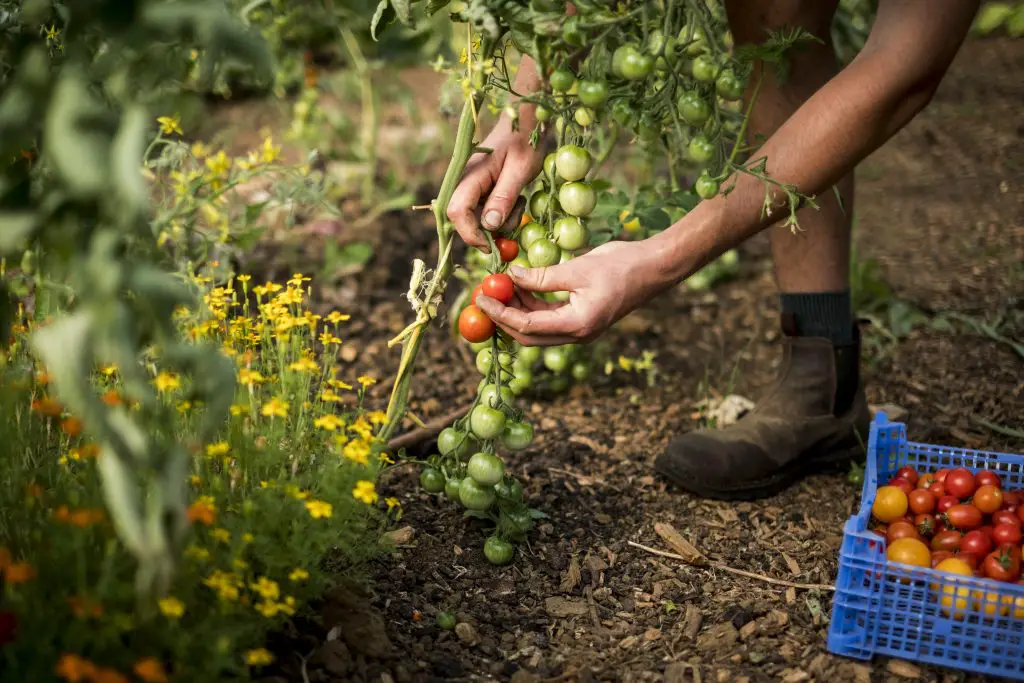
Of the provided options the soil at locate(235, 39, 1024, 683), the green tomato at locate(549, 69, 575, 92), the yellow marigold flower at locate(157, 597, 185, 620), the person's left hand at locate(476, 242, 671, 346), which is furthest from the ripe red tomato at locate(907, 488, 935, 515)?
the yellow marigold flower at locate(157, 597, 185, 620)

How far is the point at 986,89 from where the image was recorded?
4566 mm

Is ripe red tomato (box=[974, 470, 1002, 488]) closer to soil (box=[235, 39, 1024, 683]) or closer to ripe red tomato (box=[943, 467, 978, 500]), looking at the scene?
ripe red tomato (box=[943, 467, 978, 500])

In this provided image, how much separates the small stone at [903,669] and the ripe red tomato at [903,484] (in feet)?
1.26

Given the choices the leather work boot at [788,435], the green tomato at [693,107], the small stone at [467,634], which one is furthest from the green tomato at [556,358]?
the small stone at [467,634]

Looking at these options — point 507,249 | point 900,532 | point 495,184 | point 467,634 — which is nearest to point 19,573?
point 467,634

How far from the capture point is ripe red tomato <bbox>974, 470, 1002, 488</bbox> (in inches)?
75.0

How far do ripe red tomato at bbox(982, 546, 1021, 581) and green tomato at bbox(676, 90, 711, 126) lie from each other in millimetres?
981

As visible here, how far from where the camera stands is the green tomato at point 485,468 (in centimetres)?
179

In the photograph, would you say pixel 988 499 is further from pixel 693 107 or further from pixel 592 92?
pixel 592 92

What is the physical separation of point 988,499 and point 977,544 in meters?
0.14

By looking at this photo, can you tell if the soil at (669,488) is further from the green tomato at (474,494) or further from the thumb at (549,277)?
the thumb at (549,277)

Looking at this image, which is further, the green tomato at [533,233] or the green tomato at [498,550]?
the green tomato at [498,550]

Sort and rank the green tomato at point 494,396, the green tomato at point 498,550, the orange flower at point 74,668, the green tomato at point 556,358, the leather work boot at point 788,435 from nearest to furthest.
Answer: the orange flower at point 74,668, the green tomato at point 494,396, the green tomato at point 498,550, the leather work boot at point 788,435, the green tomato at point 556,358

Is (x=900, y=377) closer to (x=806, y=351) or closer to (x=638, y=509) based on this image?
(x=806, y=351)
